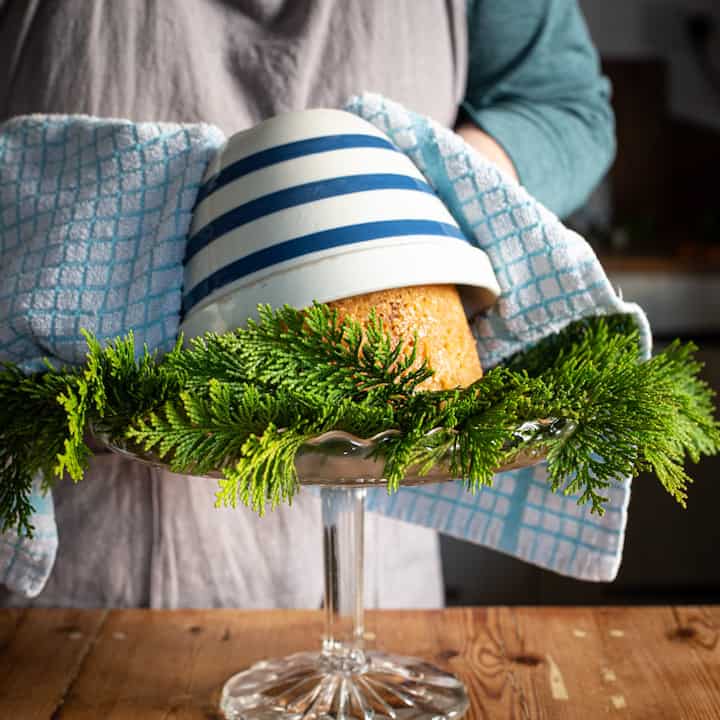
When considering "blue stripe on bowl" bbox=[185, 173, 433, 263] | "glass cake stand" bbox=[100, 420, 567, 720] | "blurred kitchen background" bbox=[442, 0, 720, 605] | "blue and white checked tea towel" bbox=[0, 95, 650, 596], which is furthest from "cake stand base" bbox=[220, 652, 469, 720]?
"blurred kitchen background" bbox=[442, 0, 720, 605]

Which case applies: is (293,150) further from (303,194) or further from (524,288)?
(524,288)

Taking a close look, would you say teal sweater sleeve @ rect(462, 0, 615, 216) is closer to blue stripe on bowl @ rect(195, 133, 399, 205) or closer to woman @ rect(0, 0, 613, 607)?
woman @ rect(0, 0, 613, 607)

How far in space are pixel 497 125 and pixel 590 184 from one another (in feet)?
0.39

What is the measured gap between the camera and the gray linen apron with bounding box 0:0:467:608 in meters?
0.70

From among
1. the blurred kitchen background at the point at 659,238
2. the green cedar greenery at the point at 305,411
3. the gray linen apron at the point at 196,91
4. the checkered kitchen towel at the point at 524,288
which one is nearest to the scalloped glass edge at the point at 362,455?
the green cedar greenery at the point at 305,411

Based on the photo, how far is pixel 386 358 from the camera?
438 mm

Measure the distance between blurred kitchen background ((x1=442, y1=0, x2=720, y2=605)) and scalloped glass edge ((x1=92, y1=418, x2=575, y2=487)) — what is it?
4.10ft

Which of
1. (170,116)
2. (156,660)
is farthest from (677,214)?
(156,660)

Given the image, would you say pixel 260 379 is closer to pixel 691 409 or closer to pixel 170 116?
pixel 691 409

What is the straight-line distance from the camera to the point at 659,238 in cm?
225

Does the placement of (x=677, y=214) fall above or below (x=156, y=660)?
below

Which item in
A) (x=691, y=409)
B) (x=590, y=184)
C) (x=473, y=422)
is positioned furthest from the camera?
(x=590, y=184)

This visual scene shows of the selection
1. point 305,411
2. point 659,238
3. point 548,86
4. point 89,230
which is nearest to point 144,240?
point 89,230

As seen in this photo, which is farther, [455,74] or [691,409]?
[455,74]
